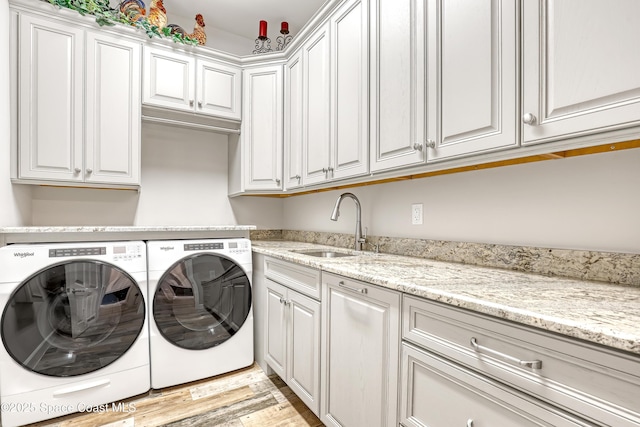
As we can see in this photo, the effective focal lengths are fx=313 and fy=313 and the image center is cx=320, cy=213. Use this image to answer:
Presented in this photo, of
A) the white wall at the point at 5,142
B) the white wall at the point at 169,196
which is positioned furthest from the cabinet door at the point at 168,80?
the white wall at the point at 5,142

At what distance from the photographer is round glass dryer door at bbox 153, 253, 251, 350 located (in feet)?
6.57

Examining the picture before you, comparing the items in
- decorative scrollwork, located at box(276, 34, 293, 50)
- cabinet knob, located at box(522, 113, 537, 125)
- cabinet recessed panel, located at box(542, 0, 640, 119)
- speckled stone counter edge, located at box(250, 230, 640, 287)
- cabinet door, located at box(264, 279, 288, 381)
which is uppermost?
decorative scrollwork, located at box(276, 34, 293, 50)

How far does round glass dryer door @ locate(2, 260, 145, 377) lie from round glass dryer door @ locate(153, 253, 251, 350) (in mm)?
148

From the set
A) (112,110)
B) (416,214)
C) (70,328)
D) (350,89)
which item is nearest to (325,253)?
(416,214)

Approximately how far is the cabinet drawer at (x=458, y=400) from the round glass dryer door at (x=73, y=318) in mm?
1651

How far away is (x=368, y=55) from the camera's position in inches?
66.0

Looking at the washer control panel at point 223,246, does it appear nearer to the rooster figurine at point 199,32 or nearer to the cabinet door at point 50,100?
the cabinet door at point 50,100

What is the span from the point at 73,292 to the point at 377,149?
6.06 ft

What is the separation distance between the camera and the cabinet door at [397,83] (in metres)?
1.39

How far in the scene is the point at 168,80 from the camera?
234cm

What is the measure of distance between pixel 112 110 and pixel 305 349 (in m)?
2.04

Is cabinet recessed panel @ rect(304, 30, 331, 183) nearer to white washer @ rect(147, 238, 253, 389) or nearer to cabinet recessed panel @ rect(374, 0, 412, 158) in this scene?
cabinet recessed panel @ rect(374, 0, 412, 158)

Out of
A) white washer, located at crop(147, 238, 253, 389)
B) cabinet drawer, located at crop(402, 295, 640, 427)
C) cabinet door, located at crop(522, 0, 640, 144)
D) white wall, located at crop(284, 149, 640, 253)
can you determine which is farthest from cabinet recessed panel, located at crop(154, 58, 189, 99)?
cabinet drawer, located at crop(402, 295, 640, 427)

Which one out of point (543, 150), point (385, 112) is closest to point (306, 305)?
point (385, 112)
